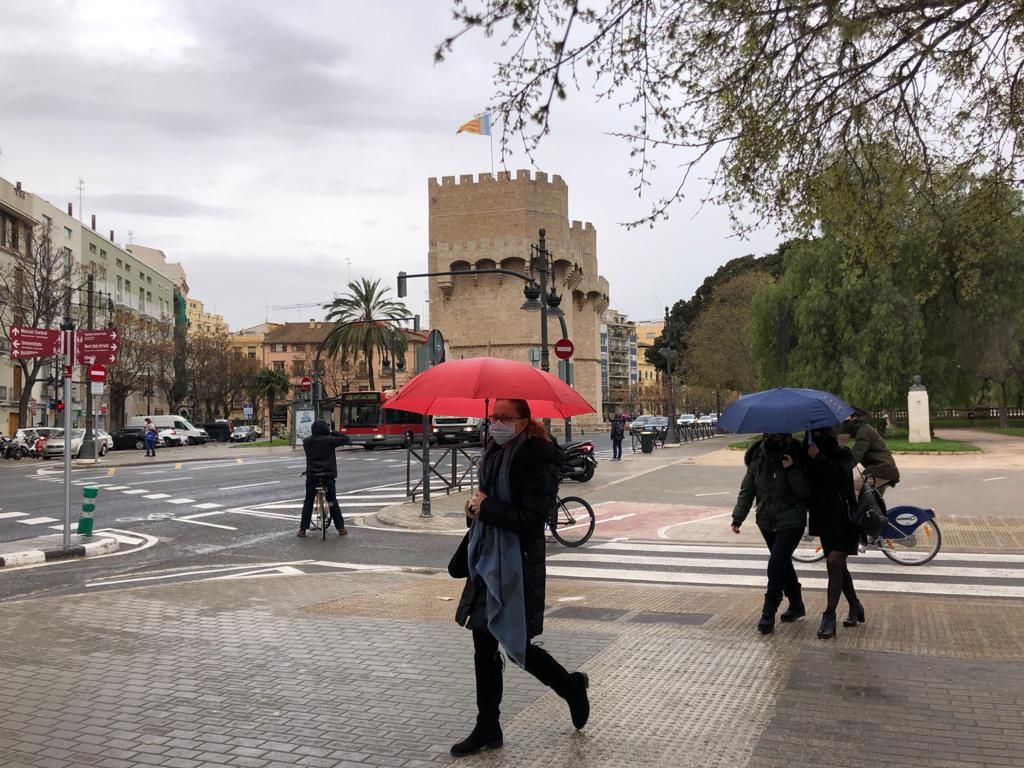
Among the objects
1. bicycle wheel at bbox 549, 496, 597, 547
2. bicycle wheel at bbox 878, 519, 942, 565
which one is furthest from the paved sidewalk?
bicycle wheel at bbox 549, 496, 597, 547

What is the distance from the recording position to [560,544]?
12.7m

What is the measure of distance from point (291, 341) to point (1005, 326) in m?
99.9

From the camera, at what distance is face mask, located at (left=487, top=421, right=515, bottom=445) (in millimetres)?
4586

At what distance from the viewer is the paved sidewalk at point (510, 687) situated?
4473mm

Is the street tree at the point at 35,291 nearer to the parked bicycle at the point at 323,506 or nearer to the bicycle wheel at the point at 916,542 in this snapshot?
the parked bicycle at the point at 323,506

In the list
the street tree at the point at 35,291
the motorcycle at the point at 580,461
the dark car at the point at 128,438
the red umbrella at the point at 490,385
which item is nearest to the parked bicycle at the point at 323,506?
the red umbrella at the point at 490,385

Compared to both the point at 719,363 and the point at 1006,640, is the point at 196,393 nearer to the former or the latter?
the point at 719,363

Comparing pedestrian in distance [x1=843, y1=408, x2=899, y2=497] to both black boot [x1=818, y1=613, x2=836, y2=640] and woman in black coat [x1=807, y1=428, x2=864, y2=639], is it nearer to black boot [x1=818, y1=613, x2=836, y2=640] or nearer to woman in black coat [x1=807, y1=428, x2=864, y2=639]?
woman in black coat [x1=807, y1=428, x2=864, y2=639]

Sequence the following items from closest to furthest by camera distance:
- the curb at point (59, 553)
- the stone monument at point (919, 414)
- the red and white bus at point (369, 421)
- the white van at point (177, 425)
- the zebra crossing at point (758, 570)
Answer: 1. the zebra crossing at point (758, 570)
2. the curb at point (59, 553)
3. the stone monument at point (919, 414)
4. the red and white bus at point (369, 421)
5. the white van at point (177, 425)

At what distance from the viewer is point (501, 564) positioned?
4.45m

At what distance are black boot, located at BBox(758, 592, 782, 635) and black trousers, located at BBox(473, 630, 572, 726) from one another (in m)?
2.91

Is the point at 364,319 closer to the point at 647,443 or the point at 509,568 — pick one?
the point at 647,443

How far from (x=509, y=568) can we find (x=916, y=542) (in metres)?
7.53

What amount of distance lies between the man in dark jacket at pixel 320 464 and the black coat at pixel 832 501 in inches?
318
